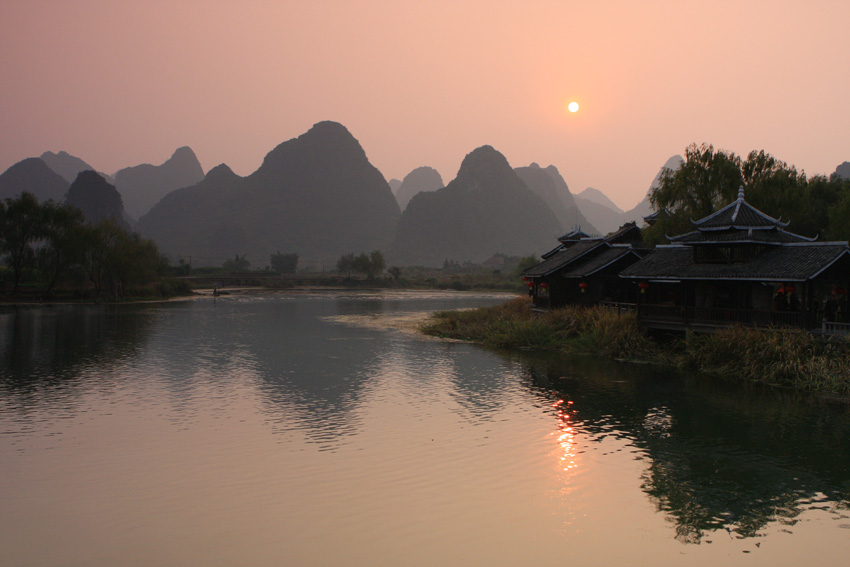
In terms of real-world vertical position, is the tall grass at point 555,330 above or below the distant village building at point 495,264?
below

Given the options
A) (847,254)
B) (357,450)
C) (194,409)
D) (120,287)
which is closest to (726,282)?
(847,254)

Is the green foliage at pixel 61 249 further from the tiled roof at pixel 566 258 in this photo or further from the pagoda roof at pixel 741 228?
the pagoda roof at pixel 741 228

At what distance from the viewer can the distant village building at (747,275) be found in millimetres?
23375

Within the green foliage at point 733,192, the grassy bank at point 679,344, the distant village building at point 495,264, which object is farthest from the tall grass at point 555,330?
the distant village building at point 495,264

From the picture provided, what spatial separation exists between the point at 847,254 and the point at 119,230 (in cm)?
7173

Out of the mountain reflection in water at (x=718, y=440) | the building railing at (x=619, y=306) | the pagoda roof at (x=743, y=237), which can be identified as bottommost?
the mountain reflection in water at (x=718, y=440)

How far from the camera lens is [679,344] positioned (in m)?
28.3

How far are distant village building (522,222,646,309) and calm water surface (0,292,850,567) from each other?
11443mm

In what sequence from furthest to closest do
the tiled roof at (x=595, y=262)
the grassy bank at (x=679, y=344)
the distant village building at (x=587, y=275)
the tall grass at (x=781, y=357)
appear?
the distant village building at (x=587, y=275), the tiled roof at (x=595, y=262), the grassy bank at (x=679, y=344), the tall grass at (x=781, y=357)

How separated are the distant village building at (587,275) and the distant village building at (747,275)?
559 centimetres

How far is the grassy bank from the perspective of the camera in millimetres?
21853

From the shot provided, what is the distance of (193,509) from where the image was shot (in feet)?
35.9

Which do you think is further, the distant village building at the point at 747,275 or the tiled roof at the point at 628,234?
the tiled roof at the point at 628,234

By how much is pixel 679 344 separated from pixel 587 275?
790cm
